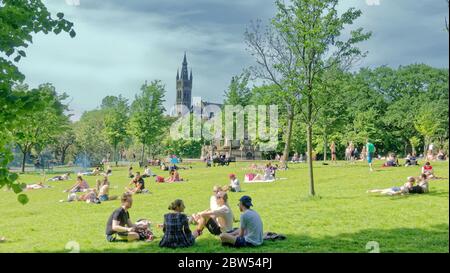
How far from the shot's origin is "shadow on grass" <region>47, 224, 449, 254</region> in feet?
30.5

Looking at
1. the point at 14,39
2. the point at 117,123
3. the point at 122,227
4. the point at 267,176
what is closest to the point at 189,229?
the point at 122,227

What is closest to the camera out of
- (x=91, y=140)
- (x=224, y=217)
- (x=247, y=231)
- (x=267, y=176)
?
(x=247, y=231)

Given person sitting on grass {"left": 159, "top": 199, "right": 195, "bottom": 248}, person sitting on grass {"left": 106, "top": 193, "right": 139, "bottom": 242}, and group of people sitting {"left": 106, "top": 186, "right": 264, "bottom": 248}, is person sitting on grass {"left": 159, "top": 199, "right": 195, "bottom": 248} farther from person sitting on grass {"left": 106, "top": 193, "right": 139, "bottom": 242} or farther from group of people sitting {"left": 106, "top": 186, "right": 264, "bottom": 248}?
person sitting on grass {"left": 106, "top": 193, "right": 139, "bottom": 242}

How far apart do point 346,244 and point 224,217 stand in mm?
3255

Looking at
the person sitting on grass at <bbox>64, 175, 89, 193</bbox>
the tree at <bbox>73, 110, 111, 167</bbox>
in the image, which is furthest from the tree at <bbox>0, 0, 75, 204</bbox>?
the tree at <bbox>73, 110, 111, 167</bbox>

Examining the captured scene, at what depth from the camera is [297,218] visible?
13.4 metres

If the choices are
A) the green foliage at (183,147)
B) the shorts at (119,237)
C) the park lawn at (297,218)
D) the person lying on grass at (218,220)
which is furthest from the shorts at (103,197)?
the green foliage at (183,147)

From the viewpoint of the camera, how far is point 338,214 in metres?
13.7

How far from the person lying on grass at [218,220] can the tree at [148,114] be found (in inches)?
1770

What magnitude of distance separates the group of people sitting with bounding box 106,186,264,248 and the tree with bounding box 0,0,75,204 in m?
4.23

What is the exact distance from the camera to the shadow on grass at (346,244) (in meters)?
9.28

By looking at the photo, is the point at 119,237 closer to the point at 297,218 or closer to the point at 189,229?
the point at 189,229

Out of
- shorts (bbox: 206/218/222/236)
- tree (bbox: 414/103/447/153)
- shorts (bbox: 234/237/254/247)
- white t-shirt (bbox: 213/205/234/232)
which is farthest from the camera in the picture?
tree (bbox: 414/103/447/153)
